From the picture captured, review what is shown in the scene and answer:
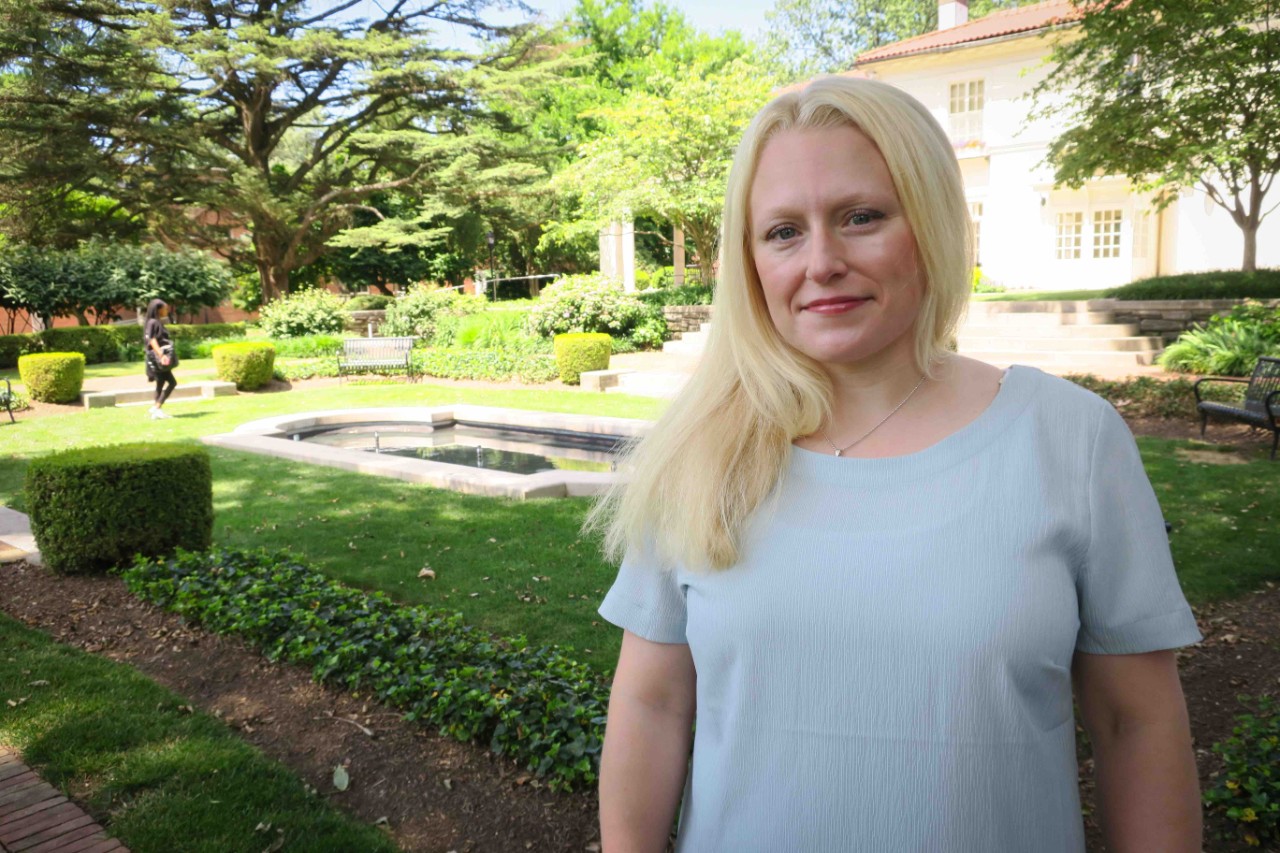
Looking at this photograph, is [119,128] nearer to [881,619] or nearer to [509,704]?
[509,704]

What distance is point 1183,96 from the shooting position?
1402 centimetres

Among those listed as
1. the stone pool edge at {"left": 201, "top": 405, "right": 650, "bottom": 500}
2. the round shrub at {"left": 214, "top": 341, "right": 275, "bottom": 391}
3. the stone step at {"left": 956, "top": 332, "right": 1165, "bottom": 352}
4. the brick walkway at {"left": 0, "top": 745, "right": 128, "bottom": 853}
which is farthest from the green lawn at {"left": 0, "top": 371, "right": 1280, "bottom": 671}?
the round shrub at {"left": 214, "top": 341, "right": 275, "bottom": 391}

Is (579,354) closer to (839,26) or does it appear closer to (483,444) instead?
(483,444)

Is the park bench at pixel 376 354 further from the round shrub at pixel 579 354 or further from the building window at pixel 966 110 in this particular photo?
the building window at pixel 966 110

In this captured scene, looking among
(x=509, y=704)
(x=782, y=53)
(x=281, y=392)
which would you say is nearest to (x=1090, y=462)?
(x=509, y=704)

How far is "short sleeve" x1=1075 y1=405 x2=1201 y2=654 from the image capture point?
117 centimetres

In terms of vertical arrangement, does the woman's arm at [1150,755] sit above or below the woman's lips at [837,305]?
below

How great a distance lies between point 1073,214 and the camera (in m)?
25.5

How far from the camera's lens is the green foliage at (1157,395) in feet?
34.1

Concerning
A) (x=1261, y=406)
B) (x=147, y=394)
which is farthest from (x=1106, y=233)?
(x=147, y=394)

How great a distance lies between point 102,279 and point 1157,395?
25612mm

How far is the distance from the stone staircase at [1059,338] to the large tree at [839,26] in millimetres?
29582

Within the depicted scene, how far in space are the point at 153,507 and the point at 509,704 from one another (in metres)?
3.74

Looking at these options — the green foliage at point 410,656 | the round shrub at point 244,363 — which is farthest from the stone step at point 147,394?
the green foliage at point 410,656
